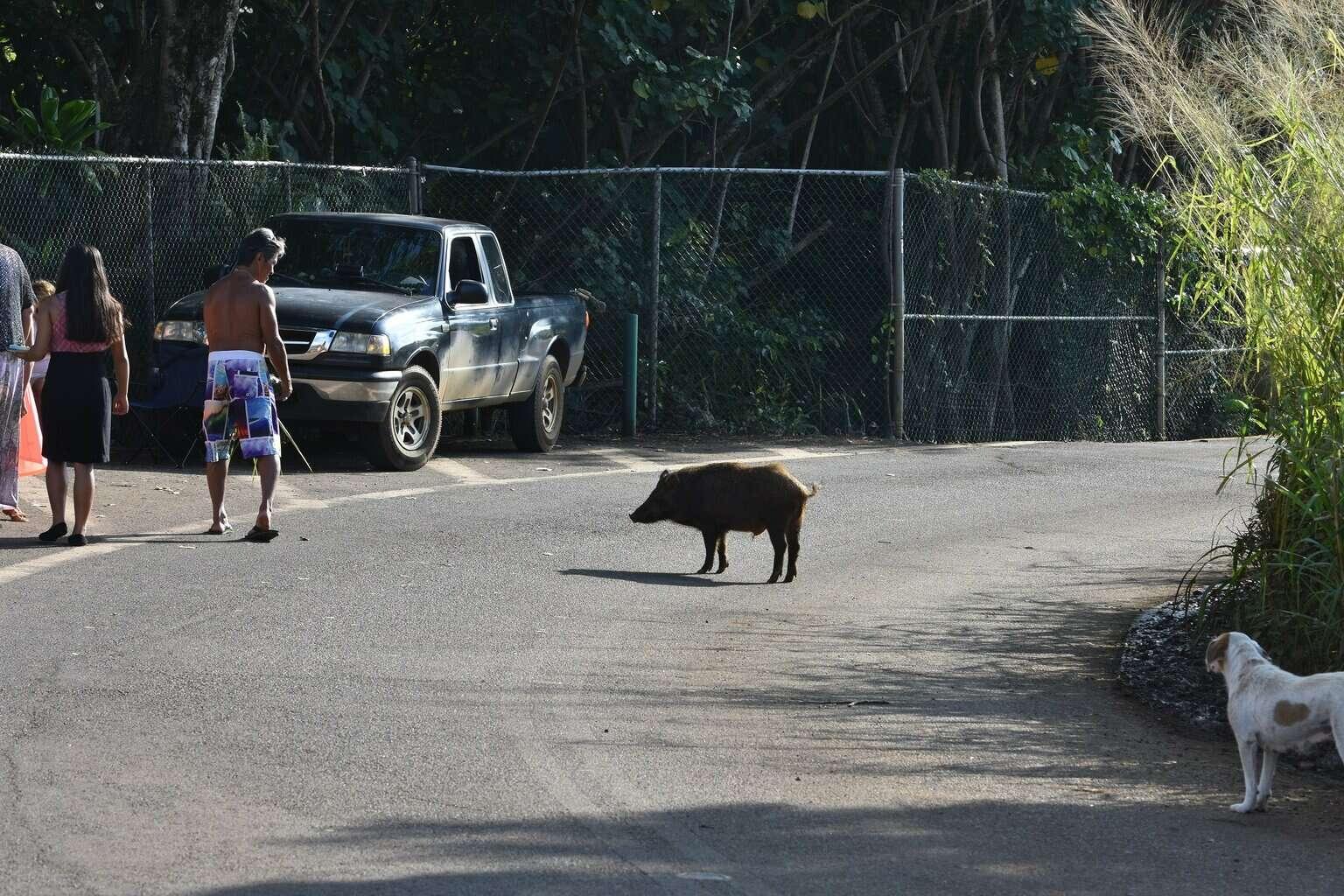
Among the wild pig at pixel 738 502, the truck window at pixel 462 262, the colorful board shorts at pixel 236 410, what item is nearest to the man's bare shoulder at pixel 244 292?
the colorful board shorts at pixel 236 410

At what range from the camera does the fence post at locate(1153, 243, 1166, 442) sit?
70.2 feet

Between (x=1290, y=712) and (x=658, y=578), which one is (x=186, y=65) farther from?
(x=1290, y=712)

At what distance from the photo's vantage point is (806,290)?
21312 mm

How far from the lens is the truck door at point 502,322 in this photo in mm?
16422

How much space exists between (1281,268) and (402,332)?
25.7ft

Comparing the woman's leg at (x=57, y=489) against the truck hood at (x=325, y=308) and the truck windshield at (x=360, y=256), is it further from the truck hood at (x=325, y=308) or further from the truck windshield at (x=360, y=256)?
the truck windshield at (x=360, y=256)

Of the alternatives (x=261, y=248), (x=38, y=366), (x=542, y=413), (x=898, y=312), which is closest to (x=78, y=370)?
(x=261, y=248)

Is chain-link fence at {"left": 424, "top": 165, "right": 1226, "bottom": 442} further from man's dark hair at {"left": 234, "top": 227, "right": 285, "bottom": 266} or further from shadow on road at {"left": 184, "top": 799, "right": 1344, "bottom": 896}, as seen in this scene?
shadow on road at {"left": 184, "top": 799, "right": 1344, "bottom": 896}

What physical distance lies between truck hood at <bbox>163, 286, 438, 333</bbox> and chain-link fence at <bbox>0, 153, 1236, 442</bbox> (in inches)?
86.7

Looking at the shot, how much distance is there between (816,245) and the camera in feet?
70.6

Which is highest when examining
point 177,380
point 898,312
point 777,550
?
point 898,312

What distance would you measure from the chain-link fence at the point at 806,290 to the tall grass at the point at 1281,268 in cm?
956

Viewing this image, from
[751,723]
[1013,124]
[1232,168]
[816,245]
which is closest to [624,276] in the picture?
[816,245]

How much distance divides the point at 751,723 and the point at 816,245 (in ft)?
48.0
